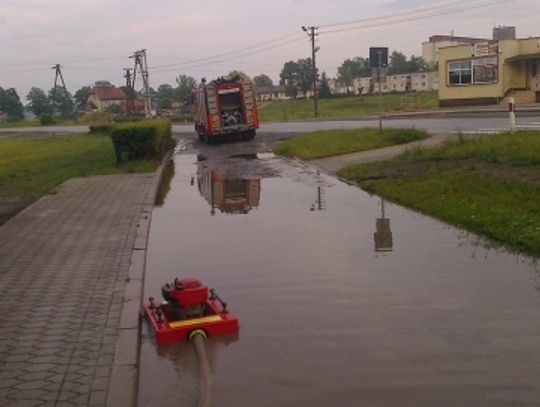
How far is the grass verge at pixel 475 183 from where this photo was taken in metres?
8.96

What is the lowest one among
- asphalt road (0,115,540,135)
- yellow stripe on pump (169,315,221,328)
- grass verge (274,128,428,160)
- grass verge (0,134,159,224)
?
yellow stripe on pump (169,315,221,328)

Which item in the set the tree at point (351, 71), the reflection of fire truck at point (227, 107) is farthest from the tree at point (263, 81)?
the reflection of fire truck at point (227, 107)

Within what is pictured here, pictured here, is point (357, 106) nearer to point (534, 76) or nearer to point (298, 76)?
point (534, 76)

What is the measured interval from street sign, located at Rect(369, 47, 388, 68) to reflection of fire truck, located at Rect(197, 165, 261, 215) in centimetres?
621

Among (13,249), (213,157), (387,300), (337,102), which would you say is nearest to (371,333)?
(387,300)

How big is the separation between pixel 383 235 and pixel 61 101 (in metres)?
115

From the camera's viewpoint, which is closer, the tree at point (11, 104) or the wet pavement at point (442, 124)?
the wet pavement at point (442, 124)

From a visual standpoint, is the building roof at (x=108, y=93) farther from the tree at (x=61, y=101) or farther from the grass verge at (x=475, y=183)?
the grass verge at (x=475, y=183)

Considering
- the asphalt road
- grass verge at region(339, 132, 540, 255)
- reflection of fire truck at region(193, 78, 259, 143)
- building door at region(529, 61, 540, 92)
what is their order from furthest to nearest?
building door at region(529, 61, 540, 92), reflection of fire truck at region(193, 78, 259, 143), the asphalt road, grass verge at region(339, 132, 540, 255)

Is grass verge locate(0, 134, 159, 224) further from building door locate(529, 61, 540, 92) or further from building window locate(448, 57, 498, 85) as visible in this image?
building door locate(529, 61, 540, 92)

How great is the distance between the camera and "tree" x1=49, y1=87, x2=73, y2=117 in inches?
4392

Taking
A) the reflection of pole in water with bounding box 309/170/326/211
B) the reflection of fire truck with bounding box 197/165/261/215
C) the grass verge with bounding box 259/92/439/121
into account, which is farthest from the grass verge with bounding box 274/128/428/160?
the grass verge with bounding box 259/92/439/121

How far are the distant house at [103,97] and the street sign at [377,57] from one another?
345 feet

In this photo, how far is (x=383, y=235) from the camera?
9.52 m
